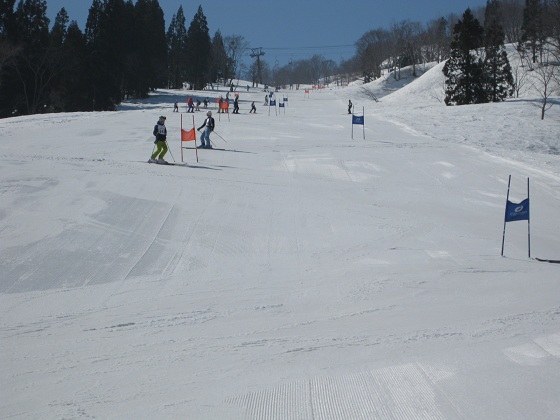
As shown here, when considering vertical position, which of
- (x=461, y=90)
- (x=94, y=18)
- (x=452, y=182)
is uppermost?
(x=94, y=18)

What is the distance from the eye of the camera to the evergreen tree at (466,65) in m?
44.3

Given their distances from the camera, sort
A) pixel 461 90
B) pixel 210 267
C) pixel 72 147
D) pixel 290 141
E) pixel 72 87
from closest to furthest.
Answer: pixel 210 267, pixel 72 147, pixel 290 141, pixel 461 90, pixel 72 87

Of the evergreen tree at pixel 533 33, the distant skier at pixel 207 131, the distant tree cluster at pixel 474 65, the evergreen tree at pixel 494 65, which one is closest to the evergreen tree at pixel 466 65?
the distant tree cluster at pixel 474 65

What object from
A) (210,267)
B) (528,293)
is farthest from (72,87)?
(528,293)

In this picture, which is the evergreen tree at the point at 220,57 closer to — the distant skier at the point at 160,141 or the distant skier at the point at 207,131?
the distant skier at the point at 207,131

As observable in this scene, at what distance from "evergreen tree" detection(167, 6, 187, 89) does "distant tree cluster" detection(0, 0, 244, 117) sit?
13347mm

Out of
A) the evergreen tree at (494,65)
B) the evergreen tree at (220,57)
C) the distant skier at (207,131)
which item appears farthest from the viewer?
the evergreen tree at (220,57)

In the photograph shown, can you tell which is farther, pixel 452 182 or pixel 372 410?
pixel 452 182

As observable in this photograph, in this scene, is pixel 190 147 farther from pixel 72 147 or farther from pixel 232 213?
pixel 232 213

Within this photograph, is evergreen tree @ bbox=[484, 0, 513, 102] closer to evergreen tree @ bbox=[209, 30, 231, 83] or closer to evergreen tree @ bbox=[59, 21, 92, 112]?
evergreen tree @ bbox=[59, 21, 92, 112]

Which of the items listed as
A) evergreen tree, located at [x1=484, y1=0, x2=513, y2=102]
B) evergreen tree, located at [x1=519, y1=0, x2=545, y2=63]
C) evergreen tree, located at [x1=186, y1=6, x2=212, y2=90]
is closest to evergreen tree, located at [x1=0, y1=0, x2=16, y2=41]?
evergreen tree, located at [x1=484, y1=0, x2=513, y2=102]

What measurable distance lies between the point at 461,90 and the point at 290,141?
24794 mm

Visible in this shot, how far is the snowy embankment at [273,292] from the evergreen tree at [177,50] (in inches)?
3051

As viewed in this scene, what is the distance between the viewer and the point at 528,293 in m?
8.47
